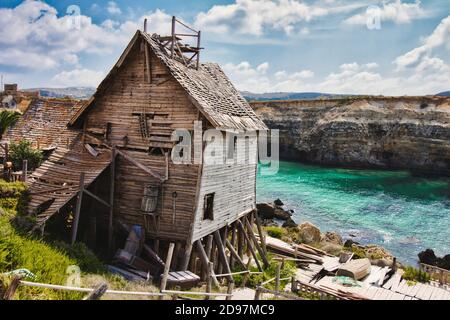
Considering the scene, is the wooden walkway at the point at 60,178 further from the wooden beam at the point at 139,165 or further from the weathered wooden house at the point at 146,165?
the wooden beam at the point at 139,165

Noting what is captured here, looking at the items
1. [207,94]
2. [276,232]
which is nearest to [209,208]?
[207,94]

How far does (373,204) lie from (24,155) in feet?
110

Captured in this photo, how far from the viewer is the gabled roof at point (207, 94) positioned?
50.1ft

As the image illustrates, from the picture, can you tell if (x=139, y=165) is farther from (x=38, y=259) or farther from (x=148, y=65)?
(x=38, y=259)

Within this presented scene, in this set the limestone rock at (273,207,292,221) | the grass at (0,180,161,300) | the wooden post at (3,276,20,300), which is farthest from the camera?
the limestone rock at (273,207,292,221)

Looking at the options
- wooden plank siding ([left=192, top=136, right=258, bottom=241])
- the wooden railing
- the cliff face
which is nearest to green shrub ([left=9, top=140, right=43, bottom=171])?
wooden plank siding ([left=192, top=136, right=258, bottom=241])

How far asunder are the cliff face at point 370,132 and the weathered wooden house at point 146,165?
170ft

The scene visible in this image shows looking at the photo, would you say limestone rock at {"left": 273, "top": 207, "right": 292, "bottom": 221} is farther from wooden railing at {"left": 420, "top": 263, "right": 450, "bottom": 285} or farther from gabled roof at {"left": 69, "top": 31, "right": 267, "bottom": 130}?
gabled roof at {"left": 69, "top": 31, "right": 267, "bottom": 130}

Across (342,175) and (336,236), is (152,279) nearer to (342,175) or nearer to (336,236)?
(336,236)

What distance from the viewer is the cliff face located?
59781 mm

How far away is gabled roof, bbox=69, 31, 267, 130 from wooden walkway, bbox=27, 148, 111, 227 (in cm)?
168

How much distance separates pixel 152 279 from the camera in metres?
14.9
